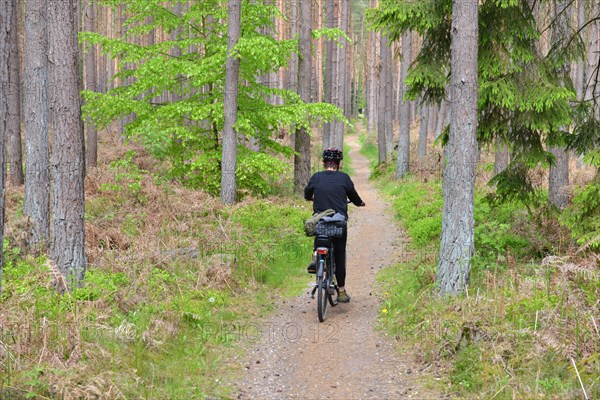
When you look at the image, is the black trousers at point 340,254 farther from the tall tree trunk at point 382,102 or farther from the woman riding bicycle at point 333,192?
the tall tree trunk at point 382,102

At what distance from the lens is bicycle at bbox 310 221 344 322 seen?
768cm

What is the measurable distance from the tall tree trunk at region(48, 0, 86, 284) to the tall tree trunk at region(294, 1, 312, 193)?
1014 cm

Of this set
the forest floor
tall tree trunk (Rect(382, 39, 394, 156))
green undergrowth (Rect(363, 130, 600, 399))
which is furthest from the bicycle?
tall tree trunk (Rect(382, 39, 394, 156))

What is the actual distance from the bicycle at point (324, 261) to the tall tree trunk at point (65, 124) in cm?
322

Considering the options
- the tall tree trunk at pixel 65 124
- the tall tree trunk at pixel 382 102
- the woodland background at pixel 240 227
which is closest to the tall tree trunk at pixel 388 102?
the tall tree trunk at pixel 382 102

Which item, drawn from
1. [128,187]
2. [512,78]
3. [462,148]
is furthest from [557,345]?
[128,187]

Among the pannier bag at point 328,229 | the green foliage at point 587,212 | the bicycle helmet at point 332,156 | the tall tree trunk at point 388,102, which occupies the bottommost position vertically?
the pannier bag at point 328,229

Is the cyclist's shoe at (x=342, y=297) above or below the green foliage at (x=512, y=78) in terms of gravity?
below

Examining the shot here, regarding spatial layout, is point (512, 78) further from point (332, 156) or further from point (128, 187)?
point (128, 187)

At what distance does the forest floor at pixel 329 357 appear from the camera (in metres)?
5.69

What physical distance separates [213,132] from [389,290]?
8245 mm

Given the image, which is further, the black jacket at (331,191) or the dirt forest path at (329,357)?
the black jacket at (331,191)

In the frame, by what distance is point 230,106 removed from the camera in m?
13.8

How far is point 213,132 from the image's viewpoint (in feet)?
51.0
